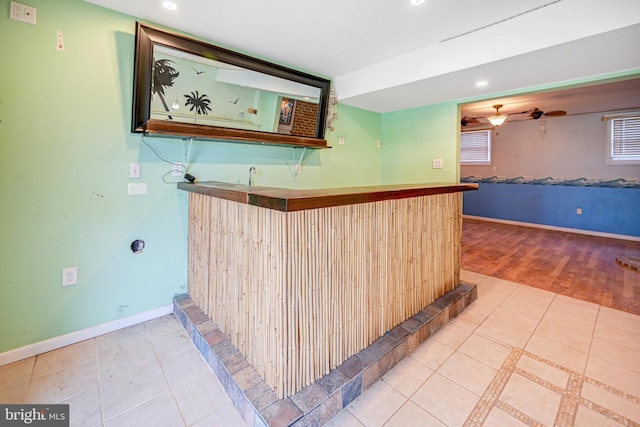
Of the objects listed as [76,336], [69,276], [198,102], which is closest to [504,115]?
[198,102]

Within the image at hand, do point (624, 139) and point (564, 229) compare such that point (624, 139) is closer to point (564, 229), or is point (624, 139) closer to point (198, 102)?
point (564, 229)

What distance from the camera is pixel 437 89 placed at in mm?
2971

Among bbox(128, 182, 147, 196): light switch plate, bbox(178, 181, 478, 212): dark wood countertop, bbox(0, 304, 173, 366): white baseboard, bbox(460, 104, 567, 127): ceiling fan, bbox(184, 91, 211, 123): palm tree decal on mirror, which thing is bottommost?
bbox(0, 304, 173, 366): white baseboard

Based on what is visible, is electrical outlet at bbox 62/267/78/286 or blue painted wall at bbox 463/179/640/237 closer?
electrical outlet at bbox 62/267/78/286

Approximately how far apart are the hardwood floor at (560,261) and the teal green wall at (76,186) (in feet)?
11.8

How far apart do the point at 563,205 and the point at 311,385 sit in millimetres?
6680

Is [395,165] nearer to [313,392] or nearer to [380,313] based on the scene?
[380,313]

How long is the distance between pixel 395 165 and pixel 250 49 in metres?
2.46

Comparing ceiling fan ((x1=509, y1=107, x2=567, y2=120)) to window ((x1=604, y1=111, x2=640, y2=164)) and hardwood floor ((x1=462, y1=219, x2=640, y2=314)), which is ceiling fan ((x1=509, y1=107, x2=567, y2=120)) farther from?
hardwood floor ((x1=462, y1=219, x2=640, y2=314))

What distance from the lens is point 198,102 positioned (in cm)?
221

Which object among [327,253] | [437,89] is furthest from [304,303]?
[437,89]

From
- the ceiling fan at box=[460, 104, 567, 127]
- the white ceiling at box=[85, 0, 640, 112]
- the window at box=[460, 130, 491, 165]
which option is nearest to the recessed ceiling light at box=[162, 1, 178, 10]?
the white ceiling at box=[85, 0, 640, 112]

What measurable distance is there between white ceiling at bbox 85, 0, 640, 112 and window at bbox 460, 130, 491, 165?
13.7 ft

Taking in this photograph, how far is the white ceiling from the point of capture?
1.89m
